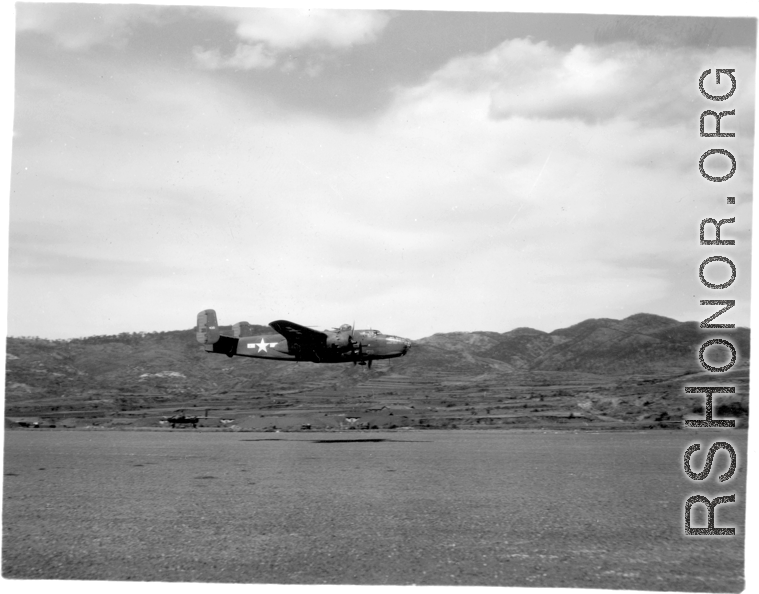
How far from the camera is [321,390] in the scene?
91.5 meters

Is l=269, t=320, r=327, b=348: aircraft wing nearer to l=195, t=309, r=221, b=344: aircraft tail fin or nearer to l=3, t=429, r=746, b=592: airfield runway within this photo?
l=195, t=309, r=221, b=344: aircraft tail fin

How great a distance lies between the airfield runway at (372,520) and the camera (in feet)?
53.0

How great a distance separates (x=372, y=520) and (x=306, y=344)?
22084 mm

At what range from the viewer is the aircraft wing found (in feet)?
124

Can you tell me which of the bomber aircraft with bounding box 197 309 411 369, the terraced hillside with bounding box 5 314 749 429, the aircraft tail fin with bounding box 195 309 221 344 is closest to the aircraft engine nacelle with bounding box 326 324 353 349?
the bomber aircraft with bounding box 197 309 411 369

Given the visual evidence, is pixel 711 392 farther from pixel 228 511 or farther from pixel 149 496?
pixel 149 496

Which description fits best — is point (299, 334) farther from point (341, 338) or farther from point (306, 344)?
point (341, 338)

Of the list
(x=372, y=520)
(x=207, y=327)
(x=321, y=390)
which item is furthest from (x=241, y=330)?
(x=321, y=390)

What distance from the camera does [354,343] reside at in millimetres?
43500

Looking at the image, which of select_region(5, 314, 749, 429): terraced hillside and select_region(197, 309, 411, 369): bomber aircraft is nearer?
select_region(197, 309, 411, 369): bomber aircraft

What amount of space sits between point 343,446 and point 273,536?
28009 mm

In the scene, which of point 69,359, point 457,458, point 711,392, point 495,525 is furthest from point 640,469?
point 69,359

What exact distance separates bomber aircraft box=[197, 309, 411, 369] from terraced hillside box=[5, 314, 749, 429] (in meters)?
26.9

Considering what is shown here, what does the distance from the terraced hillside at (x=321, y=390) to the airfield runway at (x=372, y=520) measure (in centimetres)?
3424
